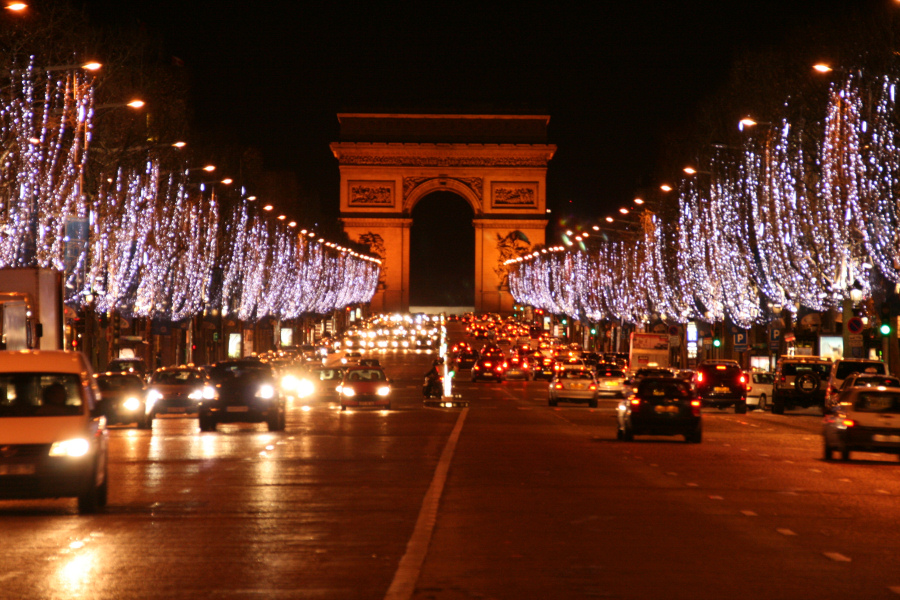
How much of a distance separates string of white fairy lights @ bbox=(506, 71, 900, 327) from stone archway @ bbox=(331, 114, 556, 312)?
72543mm

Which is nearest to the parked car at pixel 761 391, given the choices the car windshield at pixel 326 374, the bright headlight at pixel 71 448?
the car windshield at pixel 326 374

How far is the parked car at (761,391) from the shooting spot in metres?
48.9

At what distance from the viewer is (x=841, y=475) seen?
2092 cm

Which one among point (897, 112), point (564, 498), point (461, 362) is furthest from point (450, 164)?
point (564, 498)

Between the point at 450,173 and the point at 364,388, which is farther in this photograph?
the point at 450,173

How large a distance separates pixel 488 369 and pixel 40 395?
54.0 m

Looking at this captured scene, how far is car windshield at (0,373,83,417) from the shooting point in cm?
1571

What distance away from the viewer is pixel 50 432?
49.9 feet

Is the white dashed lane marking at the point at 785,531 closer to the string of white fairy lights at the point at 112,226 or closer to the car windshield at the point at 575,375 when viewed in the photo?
the string of white fairy lights at the point at 112,226

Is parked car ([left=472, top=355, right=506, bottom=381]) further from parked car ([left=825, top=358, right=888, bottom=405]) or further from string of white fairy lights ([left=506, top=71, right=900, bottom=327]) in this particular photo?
parked car ([left=825, top=358, right=888, bottom=405])

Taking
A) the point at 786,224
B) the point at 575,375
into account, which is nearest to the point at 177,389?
the point at 575,375

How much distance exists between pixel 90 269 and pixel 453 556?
39.4 m

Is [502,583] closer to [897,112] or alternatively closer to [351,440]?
[351,440]

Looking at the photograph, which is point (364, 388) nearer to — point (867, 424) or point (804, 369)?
point (804, 369)
